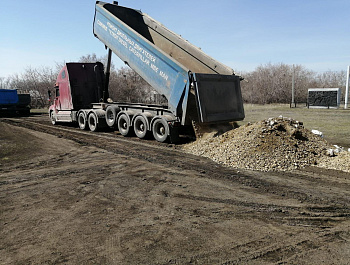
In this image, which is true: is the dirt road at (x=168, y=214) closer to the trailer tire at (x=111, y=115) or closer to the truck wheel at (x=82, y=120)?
the trailer tire at (x=111, y=115)

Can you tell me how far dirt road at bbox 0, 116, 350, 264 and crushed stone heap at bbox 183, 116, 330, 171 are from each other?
451 mm

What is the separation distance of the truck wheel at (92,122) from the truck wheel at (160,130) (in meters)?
4.17

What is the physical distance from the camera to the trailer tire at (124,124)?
1156 centimetres

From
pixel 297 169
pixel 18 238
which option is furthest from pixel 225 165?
pixel 18 238

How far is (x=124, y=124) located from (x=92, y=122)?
2.61 meters

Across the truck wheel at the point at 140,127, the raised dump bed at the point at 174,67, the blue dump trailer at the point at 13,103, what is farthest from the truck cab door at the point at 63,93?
the blue dump trailer at the point at 13,103

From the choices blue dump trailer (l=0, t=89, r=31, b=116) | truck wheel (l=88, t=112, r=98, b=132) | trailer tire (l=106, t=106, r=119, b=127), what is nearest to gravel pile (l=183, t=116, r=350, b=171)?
trailer tire (l=106, t=106, r=119, b=127)

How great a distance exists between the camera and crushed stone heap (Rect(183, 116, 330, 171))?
274 inches

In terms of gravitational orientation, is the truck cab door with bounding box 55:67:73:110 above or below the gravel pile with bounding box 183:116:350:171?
above

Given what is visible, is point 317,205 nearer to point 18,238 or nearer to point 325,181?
point 325,181

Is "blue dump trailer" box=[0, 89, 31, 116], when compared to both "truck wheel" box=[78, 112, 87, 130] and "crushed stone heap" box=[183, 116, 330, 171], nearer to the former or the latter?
"truck wheel" box=[78, 112, 87, 130]

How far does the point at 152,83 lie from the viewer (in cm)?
1041

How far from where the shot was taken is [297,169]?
668 cm

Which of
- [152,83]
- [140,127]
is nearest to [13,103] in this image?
[140,127]
